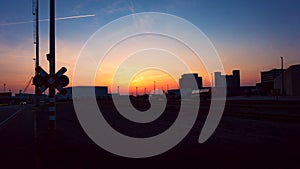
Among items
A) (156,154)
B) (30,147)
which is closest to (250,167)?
(156,154)

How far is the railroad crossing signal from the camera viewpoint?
35.7 ft

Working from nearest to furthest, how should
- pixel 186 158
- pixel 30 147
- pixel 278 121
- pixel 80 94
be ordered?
1. pixel 186 158
2. pixel 30 147
3. pixel 278 121
4. pixel 80 94

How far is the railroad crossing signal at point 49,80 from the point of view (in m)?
10.9

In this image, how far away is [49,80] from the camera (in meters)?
11.0

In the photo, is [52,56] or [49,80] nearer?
[49,80]

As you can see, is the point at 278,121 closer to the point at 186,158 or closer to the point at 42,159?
the point at 186,158

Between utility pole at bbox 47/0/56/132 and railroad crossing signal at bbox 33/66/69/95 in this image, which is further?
utility pole at bbox 47/0/56/132

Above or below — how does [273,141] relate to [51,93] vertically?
below

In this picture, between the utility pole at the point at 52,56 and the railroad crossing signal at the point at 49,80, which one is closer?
the railroad crossing signal at the point at 49,80

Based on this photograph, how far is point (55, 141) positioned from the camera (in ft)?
35.9

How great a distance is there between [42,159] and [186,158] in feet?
12.8

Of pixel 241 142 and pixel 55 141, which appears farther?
pixel 55 141

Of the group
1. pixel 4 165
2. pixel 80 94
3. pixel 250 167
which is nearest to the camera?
pixel 250 167

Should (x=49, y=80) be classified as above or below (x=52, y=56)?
below
